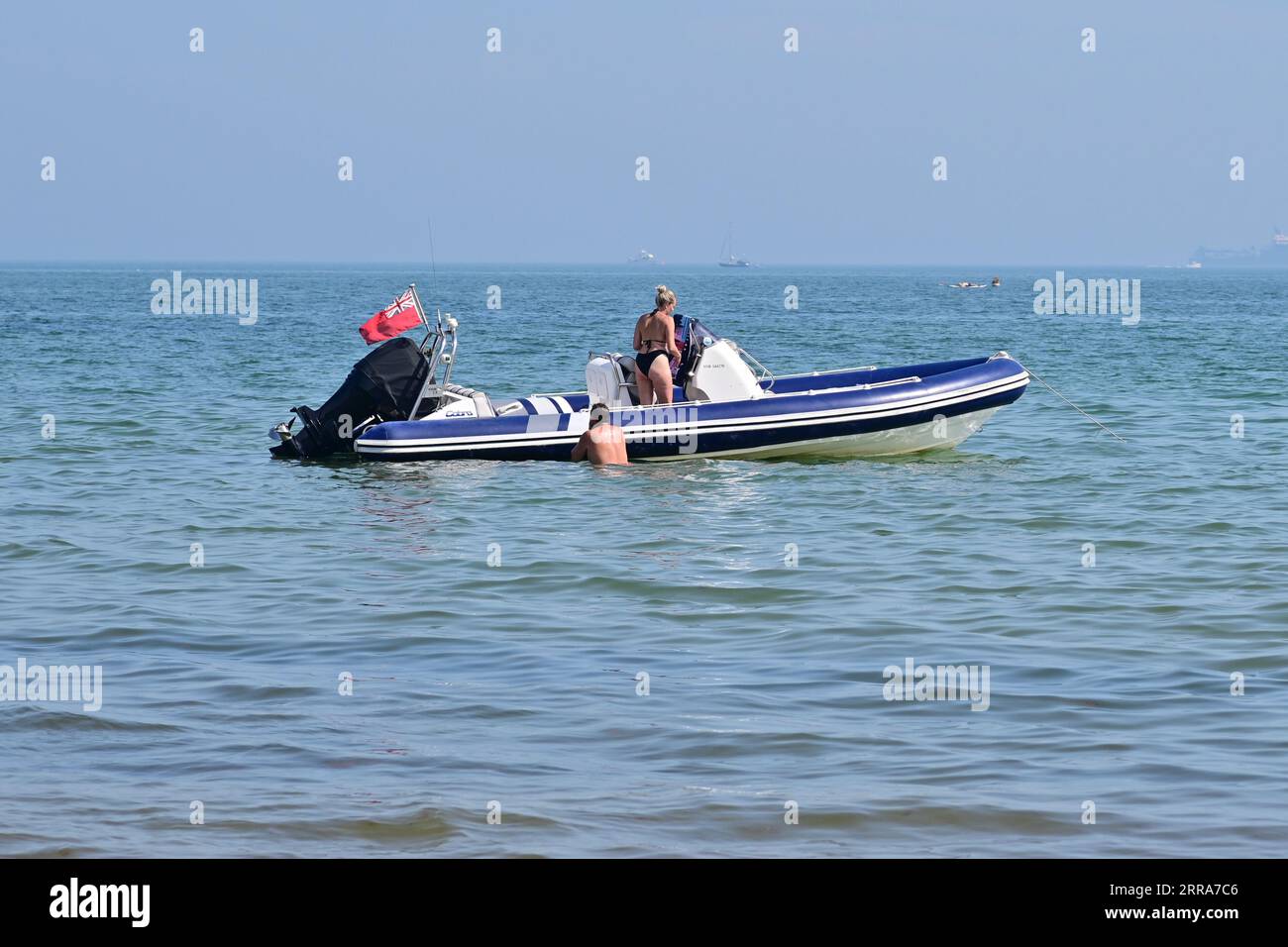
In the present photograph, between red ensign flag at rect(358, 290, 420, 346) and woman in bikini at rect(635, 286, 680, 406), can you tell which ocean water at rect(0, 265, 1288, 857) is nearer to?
woman in bikini at rect(635, 286, 680, 406)

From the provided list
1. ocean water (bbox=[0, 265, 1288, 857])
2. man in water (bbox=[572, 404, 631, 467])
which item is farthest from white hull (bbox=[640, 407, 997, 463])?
man in water (bbox=[572, 404, 631, 467])

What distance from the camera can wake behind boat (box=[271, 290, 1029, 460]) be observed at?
1482 cm

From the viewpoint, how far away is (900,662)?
25.5ft

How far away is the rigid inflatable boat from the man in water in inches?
2.4

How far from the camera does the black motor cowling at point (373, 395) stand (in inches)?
589

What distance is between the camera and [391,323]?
591 inches

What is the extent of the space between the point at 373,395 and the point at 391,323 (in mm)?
714

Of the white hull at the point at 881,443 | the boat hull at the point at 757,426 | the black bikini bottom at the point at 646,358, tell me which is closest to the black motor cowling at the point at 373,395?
the boat hull at the point at 757,426

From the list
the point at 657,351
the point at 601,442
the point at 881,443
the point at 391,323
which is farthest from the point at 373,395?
the point at 881,443

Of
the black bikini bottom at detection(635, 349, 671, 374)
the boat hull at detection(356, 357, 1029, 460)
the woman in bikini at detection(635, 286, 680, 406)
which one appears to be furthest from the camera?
the boat hull at detection(356, 357, 1029, 460)

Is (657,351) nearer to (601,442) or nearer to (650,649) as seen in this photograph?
(601,442)

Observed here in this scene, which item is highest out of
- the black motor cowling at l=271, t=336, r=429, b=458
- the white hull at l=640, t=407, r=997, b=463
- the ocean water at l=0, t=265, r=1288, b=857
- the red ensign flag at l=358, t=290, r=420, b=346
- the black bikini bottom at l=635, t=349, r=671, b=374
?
the red ensign flag at l=358, t=290, r=420, b=346

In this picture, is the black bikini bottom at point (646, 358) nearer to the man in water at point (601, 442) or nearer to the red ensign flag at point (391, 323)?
the man in water at point (601, 442)
